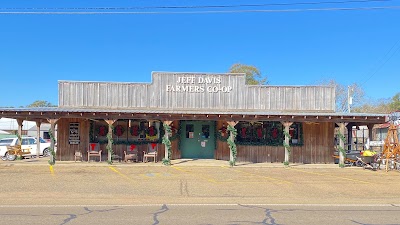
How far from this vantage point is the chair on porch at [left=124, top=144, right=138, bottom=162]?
2192 centimetres

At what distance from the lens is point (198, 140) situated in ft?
79.8

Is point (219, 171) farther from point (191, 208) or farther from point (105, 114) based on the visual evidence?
point (191, 208)

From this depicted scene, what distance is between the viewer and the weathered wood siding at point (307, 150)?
23188 millimetres

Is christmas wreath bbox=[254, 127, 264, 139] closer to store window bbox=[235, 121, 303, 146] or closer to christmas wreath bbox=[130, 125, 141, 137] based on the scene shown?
store window bbox=[235, 121, 303, 146]

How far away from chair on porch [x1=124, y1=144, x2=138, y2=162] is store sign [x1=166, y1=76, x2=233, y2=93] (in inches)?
151

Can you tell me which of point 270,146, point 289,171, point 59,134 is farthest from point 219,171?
point 59,134

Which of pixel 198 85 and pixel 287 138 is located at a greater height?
pixel 198 85

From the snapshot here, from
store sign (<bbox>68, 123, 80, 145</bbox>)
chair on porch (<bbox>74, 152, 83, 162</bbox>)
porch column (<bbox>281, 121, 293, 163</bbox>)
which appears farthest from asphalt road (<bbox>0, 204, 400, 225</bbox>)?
Answer: store sign (<bbox>68, 123, 80, 145</bbox>)

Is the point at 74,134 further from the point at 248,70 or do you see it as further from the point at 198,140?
the point at 248,70

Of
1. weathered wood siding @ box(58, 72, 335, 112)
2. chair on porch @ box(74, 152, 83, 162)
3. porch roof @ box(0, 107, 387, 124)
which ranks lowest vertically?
chair on porch @ box(74, 152, 83, 162)

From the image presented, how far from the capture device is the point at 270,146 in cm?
2320

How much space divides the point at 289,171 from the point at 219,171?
11.0ft

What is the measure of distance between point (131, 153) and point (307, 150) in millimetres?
9891

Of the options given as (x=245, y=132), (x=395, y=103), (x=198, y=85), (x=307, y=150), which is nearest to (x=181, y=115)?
(x=198, y=85)
